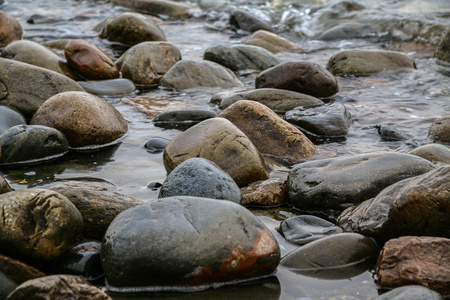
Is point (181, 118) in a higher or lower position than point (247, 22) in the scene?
higher

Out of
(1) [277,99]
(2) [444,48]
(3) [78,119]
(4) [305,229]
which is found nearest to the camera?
(4) [305,229]

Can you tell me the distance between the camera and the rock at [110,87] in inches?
250

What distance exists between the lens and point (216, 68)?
7027 mm

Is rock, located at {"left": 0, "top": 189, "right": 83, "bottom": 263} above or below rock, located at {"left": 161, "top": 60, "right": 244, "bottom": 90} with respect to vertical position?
above

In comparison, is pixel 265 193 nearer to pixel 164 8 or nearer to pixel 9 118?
pixel 9 118

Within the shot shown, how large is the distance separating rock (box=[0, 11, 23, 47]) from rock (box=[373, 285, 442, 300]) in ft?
27.0

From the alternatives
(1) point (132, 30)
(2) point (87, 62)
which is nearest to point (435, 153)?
(2) point (87, 62)

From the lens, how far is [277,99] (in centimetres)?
584

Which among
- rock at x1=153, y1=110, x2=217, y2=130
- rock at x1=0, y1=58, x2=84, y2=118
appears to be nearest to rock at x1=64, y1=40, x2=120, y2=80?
rock at x1=0, y1=58, x2=84, y2=118

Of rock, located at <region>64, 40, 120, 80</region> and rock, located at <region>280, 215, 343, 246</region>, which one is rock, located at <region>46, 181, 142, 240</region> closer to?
rock, located at <region>280, 215, 343, 246</region>

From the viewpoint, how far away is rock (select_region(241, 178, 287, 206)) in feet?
12.0

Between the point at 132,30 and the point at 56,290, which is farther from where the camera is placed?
the point at 132,30

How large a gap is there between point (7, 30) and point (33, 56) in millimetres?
2886

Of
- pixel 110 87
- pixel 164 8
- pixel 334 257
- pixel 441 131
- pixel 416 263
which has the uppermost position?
pixel 416 263
